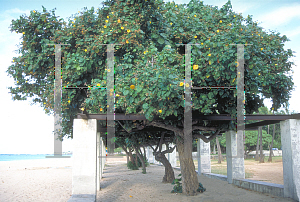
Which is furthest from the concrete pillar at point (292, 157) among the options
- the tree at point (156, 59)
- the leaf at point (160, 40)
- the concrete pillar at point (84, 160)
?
the concrete pillar at point (84, 160)

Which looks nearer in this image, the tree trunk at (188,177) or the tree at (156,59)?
the tree at (156,59)

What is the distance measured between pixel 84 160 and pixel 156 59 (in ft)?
10.5

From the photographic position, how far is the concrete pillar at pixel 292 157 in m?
6.99

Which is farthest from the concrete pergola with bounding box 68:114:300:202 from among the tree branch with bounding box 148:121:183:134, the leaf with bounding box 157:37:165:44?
the leaf with bounding box 157:37:165:44

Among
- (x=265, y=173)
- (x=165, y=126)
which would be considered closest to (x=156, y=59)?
(x=165, y=126)

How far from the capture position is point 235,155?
11383mm

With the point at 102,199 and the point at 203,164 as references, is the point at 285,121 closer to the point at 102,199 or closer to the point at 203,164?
the point at 102,199

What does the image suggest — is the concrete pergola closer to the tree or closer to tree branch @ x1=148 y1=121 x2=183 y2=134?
the tree

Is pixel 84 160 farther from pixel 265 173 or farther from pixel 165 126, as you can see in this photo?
pixel 265 173

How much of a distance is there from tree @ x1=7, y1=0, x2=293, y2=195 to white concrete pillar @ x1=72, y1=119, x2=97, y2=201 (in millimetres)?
723

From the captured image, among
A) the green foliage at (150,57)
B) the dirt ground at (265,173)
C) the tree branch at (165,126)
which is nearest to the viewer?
the green foliage at (150,57)

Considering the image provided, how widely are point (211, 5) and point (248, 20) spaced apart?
4.94 ft

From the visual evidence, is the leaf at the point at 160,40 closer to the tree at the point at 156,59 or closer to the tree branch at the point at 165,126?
the tree at the point at 156,59

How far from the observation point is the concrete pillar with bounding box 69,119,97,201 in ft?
21.7
